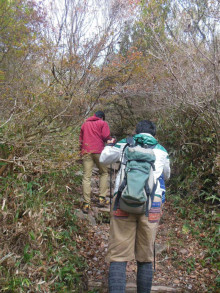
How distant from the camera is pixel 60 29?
8516 mm

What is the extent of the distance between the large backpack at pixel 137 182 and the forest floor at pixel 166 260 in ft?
4.87

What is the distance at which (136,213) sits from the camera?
276cm

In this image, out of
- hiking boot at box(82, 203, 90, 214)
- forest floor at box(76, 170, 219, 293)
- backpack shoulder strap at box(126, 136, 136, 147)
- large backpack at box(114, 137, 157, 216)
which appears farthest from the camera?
hiking boot at box(82, 203, 90, 214)

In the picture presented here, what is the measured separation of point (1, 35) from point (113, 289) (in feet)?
35.6

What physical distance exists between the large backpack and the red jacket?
2.38 m

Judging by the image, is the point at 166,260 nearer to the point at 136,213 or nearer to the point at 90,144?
the point at 136,213

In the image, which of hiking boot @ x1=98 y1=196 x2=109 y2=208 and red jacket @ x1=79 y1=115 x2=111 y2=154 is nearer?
red jacket @ x1=79 y1=115 x2=111 y2=154

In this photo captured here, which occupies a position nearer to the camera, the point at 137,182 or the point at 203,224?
the point at 137,182

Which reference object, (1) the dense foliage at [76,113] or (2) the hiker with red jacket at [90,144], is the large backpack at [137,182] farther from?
(2) the hiker with red jacket at [90,144]

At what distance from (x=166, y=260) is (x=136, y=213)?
217 centimetres

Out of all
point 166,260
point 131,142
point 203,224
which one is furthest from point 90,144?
point 203,224

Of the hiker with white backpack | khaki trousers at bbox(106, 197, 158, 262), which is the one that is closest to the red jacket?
the hiker with white backpack

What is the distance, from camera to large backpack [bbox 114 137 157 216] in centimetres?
265

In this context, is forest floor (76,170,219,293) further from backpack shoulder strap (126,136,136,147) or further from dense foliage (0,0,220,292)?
backpack shoulder strap (126,136,136,147)
